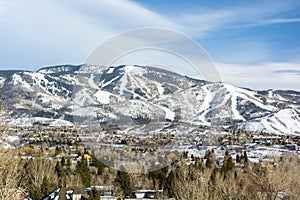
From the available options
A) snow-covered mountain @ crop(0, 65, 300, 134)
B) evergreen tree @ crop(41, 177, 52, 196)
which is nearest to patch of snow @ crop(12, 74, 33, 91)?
snow-covered mountain @ crop(0, 65, 300, 134)

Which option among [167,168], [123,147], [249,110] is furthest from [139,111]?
[249,110]

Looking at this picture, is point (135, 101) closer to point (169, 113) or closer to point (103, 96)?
point (169, 113)

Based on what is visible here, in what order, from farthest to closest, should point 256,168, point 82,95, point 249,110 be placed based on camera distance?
point 249,110 → point 82,95 → point 256,168

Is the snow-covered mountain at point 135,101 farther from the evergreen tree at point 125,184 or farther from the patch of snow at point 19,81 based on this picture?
the evergreen tree at point 125,184

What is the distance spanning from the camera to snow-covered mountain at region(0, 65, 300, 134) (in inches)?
1674

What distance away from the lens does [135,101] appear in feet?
201

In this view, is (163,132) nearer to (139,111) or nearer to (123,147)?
(139,111)

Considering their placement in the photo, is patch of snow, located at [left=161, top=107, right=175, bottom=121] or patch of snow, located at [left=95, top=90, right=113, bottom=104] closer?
patch of snow, located at [left=95, top=90, right=113, bottom=104]

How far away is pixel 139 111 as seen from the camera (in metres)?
60.2

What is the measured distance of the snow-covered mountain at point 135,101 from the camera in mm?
42531

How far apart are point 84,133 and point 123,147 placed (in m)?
7.55

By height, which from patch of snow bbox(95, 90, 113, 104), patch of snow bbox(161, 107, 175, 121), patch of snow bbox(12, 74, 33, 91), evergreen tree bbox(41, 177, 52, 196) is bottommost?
evergreen tree bbox(41, 177, 52, 196)

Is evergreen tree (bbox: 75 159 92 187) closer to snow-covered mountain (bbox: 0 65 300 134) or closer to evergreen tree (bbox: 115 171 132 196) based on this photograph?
evergreen tree (bbox: 115 171 132 196)

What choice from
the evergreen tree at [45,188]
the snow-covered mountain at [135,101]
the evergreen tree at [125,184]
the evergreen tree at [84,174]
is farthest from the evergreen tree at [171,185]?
the evergreen tree at [45,188]
